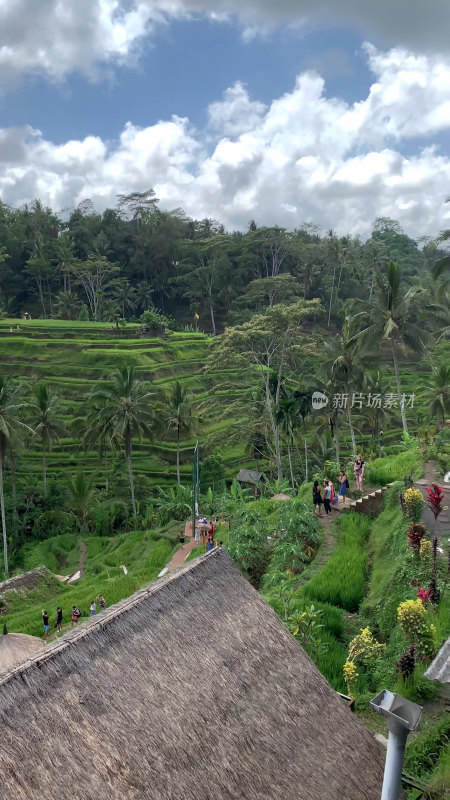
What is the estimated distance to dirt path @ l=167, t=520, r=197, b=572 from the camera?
20.5 m

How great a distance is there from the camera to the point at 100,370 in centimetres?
4688

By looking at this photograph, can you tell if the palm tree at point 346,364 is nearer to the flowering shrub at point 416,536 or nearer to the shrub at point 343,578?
the shrub at point 343,578

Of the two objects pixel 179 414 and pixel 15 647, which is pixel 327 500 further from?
pixel 179 414

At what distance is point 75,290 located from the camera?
67000mm

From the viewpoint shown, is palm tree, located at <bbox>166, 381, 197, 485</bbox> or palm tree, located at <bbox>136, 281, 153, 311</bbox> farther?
palm tree, located at <bbox>136, 281, 153, 311</bbox>

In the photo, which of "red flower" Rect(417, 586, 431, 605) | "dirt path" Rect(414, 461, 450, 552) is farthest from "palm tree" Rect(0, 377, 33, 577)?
"red flower" Rect(417, 586, 431, 605)

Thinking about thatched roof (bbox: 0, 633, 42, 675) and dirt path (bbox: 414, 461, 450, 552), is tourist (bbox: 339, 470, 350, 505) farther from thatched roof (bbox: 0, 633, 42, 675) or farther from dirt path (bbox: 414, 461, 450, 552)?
thatched roof (bbox: 0, 633, 42, 675)

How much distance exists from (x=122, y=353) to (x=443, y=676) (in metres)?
44.0

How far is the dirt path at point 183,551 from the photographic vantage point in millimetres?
20469

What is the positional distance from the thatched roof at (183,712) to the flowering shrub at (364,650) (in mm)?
1716

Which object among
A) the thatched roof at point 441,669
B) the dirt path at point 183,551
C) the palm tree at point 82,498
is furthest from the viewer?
the palm tree at point 82,498

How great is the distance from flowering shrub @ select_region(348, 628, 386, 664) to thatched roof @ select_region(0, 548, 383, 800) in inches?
67.6

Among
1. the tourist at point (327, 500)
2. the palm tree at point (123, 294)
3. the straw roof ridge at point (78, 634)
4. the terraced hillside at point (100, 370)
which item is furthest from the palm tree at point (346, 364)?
the palm tree at point (123, 294)

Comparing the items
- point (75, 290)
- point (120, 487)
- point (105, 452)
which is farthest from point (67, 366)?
point (75, 290)
